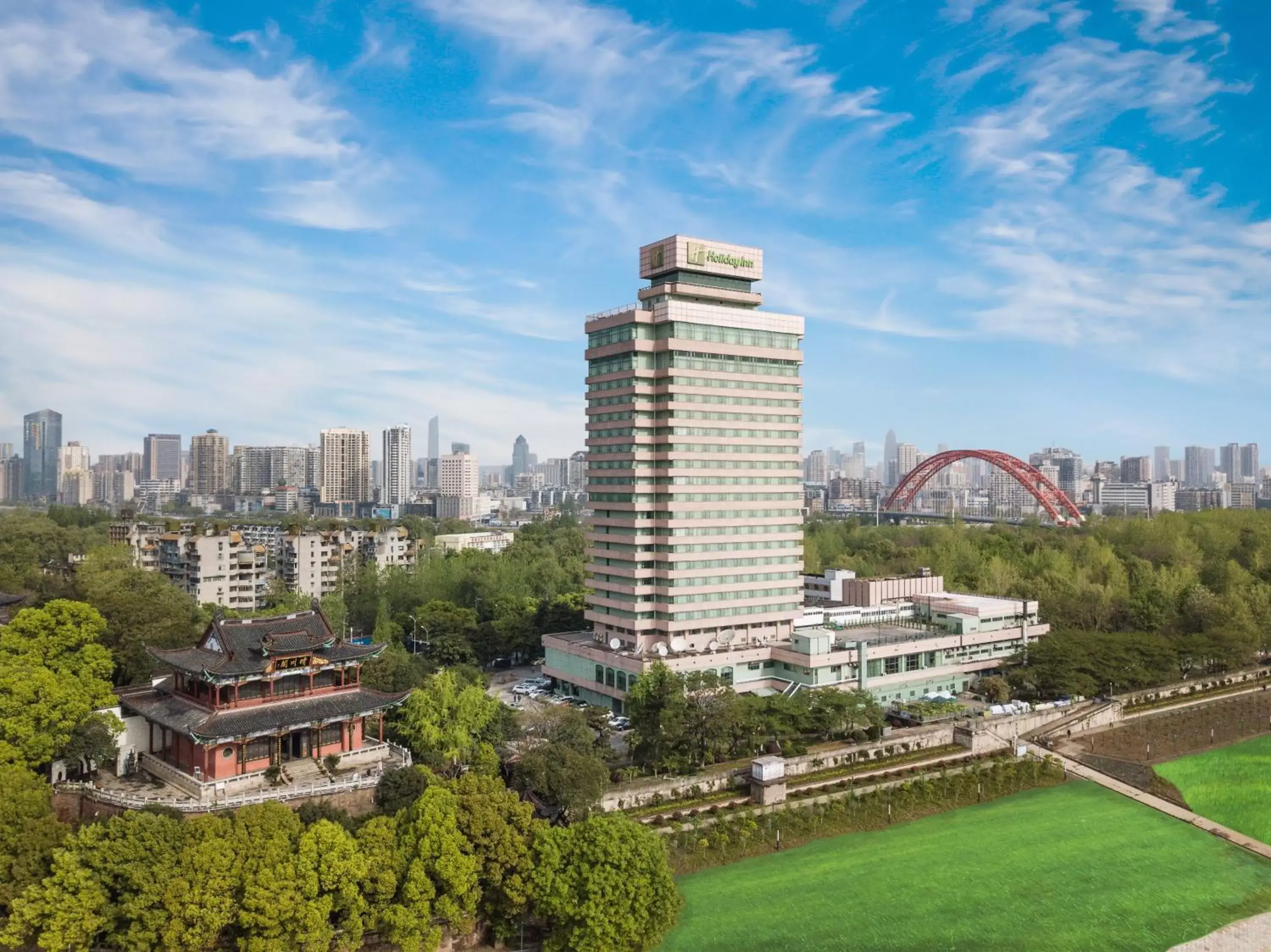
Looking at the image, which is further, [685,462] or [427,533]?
[427,533]

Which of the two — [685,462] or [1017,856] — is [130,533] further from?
[1017,856]

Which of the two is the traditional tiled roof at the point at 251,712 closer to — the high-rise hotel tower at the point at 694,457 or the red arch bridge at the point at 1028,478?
the high-rise hotel tower at the point at 694,457

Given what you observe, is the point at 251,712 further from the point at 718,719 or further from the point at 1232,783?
the point at 1232,783

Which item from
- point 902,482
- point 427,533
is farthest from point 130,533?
point 902,482

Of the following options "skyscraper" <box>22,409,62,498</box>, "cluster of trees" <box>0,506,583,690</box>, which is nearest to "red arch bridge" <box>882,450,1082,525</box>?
"cluster of trees" <box>0,506,583,690</box>

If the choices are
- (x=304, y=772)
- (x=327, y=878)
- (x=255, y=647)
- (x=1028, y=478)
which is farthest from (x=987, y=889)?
(x=1028, y=478)

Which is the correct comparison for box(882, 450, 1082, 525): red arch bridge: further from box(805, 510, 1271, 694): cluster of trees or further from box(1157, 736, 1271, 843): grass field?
box(1157, 736, 1271, 843): grass field
